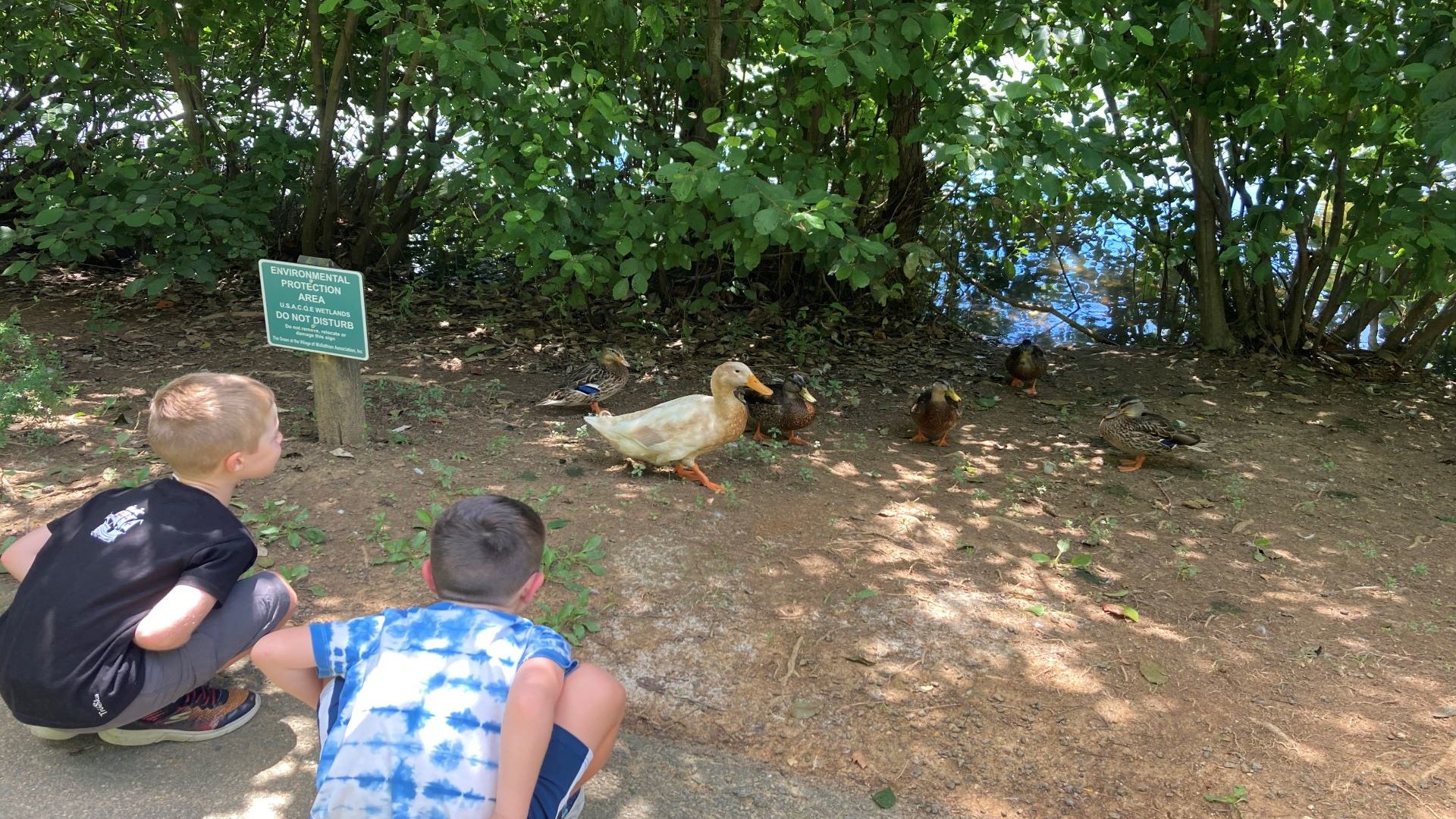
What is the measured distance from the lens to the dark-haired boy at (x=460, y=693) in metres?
2.05

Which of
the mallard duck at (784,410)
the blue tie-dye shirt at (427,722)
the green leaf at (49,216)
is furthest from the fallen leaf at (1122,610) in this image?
the green leaf at (49,216)

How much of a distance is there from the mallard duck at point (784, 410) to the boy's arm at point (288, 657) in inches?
160

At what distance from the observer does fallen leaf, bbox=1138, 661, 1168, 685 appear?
354 centimetres

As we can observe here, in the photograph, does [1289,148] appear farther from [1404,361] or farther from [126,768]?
[126,768]

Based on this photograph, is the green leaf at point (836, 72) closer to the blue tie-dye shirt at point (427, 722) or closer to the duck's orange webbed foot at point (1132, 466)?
the duck's orange webbed foot at point (1132, 466)

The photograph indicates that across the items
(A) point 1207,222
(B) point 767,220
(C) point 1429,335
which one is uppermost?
(A) point 1207,222

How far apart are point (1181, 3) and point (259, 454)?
523cm

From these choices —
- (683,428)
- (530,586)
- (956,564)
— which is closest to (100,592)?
(530,586)

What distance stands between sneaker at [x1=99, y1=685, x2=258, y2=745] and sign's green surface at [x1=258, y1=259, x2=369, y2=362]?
2094mm

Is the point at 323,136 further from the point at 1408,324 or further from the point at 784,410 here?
the point at 1408,324

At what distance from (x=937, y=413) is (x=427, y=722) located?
4723 millimetres

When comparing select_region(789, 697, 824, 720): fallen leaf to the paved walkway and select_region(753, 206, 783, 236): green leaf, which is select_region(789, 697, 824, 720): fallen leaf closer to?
the paved walkway

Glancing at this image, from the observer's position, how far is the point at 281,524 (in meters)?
4.28

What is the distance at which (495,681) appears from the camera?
209 cm
